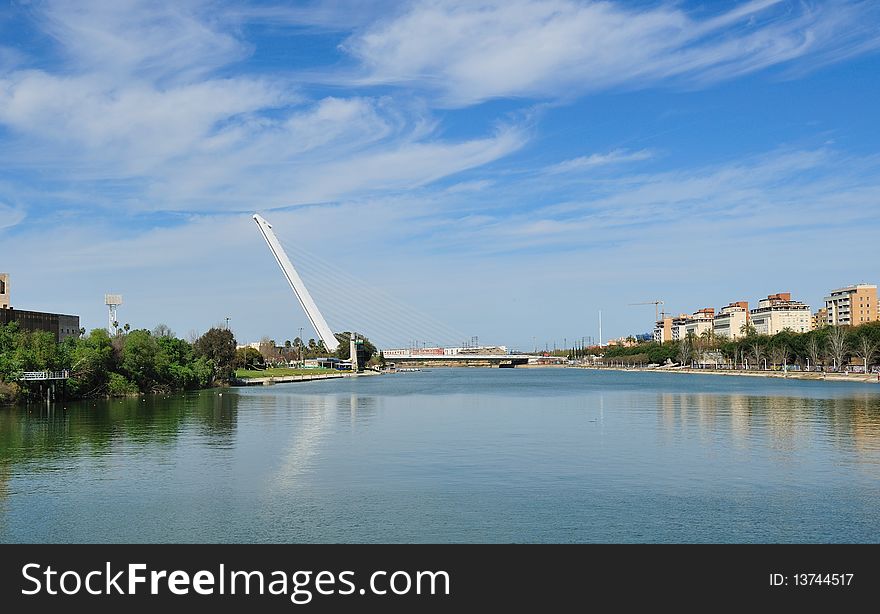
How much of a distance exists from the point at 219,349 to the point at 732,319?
4609 inches

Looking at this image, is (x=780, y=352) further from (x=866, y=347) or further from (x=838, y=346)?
(x=866, y=347)

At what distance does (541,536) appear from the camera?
12703 mm

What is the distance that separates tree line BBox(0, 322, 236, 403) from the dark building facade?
3216 mm

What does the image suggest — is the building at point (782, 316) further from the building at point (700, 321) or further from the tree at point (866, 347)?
the tree at point (866, 347)

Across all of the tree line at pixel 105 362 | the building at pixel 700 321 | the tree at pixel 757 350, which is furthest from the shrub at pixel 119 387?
the building at pixel 700 321

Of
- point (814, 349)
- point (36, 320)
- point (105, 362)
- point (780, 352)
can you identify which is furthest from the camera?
point (780, 352)

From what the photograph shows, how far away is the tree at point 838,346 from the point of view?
82250 millimetres

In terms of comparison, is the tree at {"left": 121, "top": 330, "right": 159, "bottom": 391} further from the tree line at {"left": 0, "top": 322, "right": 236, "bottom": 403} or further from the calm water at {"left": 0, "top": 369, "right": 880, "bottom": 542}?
the calm water at {"left": 0, "top": 369, "right": 880, "bottom": 542}

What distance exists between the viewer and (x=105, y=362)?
52.4 m

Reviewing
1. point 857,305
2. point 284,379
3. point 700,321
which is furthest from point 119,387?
point 700,321

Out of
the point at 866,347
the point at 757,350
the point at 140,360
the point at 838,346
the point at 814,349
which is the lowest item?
the point at 140,360

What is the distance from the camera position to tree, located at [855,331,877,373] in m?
77.6

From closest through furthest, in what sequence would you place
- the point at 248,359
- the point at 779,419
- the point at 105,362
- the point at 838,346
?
the point at 779,419
the point at 105,362
the point at 838,346
the point at 248,359

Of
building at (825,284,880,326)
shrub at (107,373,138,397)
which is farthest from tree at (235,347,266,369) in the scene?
building at (825,284,880,326)
